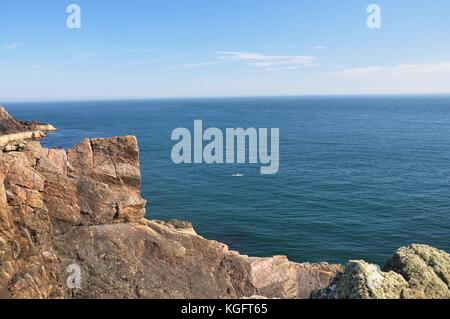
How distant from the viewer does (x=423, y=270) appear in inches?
765

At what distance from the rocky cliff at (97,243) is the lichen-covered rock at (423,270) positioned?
0.07 meters

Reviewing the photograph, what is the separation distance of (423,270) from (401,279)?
193cm

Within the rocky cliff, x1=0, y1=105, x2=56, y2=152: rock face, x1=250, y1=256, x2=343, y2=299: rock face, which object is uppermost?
x1=0, y1=105, x2=56, y2=152: rock face

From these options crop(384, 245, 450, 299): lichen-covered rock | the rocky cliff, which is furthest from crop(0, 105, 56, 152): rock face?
crop(384, 245, 450, 299): lichen-covered rock

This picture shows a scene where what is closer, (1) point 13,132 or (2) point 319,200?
(2) point 319,200

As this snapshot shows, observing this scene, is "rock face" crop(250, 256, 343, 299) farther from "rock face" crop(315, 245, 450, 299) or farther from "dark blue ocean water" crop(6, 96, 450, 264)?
"rock face" crop(315, 245, 450, 299)

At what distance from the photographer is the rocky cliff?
2453cm

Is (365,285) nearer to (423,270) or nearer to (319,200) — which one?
(423,270)

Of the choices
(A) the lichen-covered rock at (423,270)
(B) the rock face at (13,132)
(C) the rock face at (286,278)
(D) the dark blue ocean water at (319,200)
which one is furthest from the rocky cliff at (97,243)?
(B) the rock face at (13,132)

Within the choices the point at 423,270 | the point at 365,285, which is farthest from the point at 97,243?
the point at 423,270

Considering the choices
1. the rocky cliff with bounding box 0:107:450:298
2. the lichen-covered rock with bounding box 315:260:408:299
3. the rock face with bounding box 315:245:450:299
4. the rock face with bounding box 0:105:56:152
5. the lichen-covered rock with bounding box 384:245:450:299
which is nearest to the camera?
the lichen-covered rock with bounding box 315:260:408:299

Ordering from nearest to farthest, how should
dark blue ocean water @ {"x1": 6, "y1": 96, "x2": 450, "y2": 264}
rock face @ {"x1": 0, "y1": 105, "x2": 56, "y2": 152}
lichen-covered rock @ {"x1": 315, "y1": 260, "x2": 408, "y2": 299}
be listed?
lichen-covered rock @ {"x1": 315, "y1": 260, "x2": 408, "y2": 299} → dark blue ocean water @ {"x1": 6, "y1": 96, "x2": 450, "y2": 264} → rock face @ {"x1": 0, "y1": 105, "x2": 56, "y2": 152}
